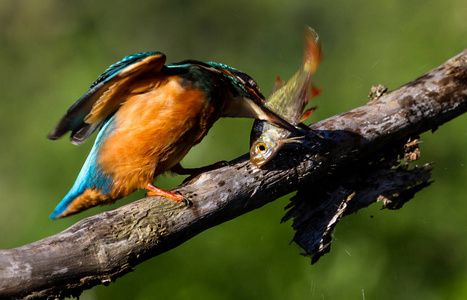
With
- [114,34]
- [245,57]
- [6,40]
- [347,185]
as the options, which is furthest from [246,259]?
[6,40]

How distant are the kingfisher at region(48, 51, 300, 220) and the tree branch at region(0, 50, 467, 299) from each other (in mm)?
175

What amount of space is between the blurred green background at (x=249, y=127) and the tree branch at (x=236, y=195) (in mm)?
410

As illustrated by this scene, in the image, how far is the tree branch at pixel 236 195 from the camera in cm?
165

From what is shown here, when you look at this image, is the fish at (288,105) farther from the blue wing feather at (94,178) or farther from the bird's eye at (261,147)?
the blue wing feather at (94,178)

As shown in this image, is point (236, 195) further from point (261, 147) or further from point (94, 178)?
point (94, 178)

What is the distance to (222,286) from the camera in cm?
291

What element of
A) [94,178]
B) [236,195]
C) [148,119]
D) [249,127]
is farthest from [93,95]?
[249,127]

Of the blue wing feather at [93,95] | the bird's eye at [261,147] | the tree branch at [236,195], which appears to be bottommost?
the tree branch at [236,195]

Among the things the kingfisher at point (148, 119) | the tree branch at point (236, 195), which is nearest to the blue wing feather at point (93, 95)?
the kingfisher at point (148, 119)

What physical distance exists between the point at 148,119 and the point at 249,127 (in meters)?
1.34

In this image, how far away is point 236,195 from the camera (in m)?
1.99

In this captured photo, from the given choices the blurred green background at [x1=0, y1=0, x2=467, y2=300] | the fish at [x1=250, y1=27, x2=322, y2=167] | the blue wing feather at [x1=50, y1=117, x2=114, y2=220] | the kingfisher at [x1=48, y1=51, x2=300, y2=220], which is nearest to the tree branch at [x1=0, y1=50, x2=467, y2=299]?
the fish at [x1=250, y1=27, x2=322, y2=167]

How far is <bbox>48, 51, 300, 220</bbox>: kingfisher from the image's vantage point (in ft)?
6.98

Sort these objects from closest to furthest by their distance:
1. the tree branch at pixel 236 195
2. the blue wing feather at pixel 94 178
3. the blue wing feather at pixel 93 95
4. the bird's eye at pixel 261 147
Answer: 1. the tree branch at pixel 236 195
2. the blue wing feather at pixel 93 95
3. the bird's eye at pixel 261 147
4. the blue wing feather at pixel 94 178
